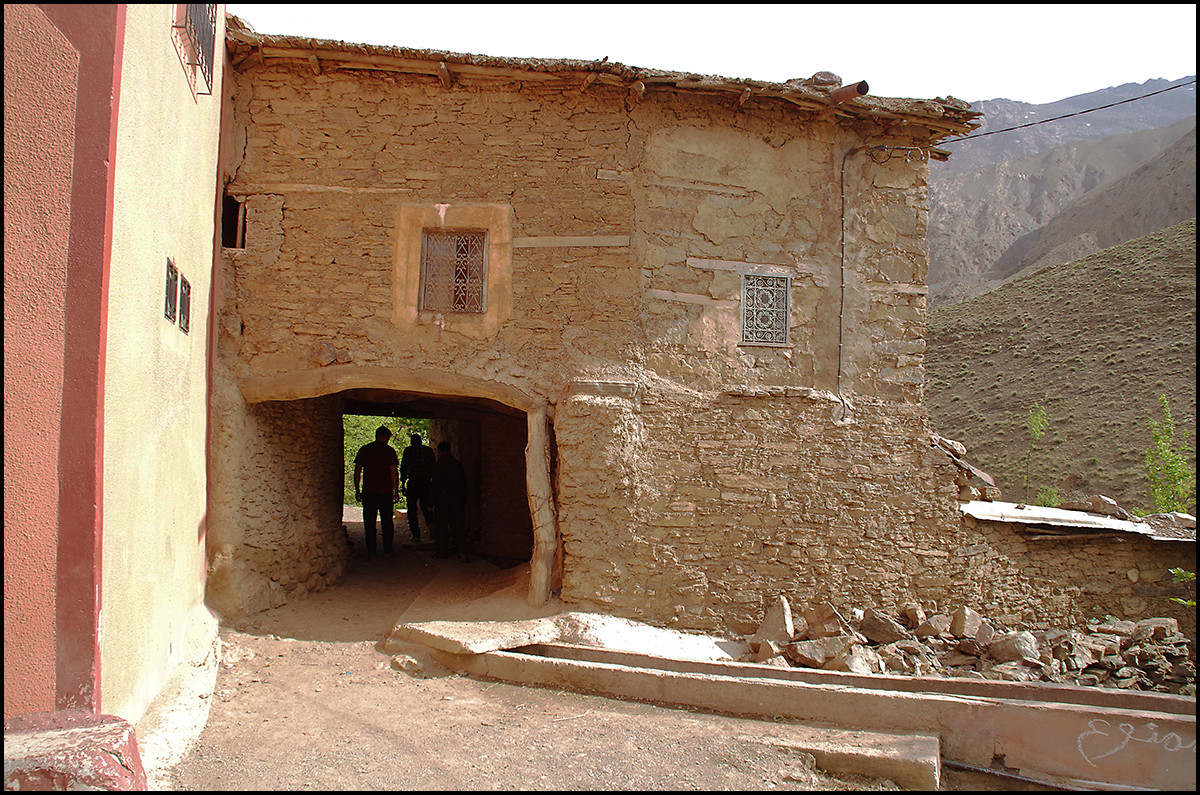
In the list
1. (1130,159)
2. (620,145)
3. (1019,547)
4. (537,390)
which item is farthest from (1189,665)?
(1130,159)

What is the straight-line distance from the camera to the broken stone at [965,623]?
7664 mm

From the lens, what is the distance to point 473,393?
7.54m

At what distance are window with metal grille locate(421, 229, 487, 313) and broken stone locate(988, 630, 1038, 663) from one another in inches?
221

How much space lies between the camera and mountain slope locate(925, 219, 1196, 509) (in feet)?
67.5

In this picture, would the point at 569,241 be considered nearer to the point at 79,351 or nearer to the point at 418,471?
the point at 79,351

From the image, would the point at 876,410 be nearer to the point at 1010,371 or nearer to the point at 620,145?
the point at 620,145

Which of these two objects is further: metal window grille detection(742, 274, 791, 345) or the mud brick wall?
the mud brick wall

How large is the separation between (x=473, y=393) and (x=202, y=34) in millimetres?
3563

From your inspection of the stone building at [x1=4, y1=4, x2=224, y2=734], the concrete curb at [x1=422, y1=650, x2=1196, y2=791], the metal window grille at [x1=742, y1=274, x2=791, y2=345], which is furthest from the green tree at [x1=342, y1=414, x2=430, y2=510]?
the stone building at [x1=4, y1=4, x2=224, y2=734]

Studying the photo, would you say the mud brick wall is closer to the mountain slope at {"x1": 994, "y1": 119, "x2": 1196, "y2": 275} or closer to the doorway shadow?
the doorway shadow

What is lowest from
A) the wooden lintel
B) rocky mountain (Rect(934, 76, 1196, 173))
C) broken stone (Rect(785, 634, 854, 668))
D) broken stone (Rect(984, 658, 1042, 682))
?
broken stone (Rect(984, 658, 1042, 682))

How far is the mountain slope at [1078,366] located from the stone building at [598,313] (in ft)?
45.7

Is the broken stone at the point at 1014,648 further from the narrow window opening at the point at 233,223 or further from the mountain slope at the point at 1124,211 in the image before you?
the mountain slope at the point at 1124,211

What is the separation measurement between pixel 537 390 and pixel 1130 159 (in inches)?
2926
